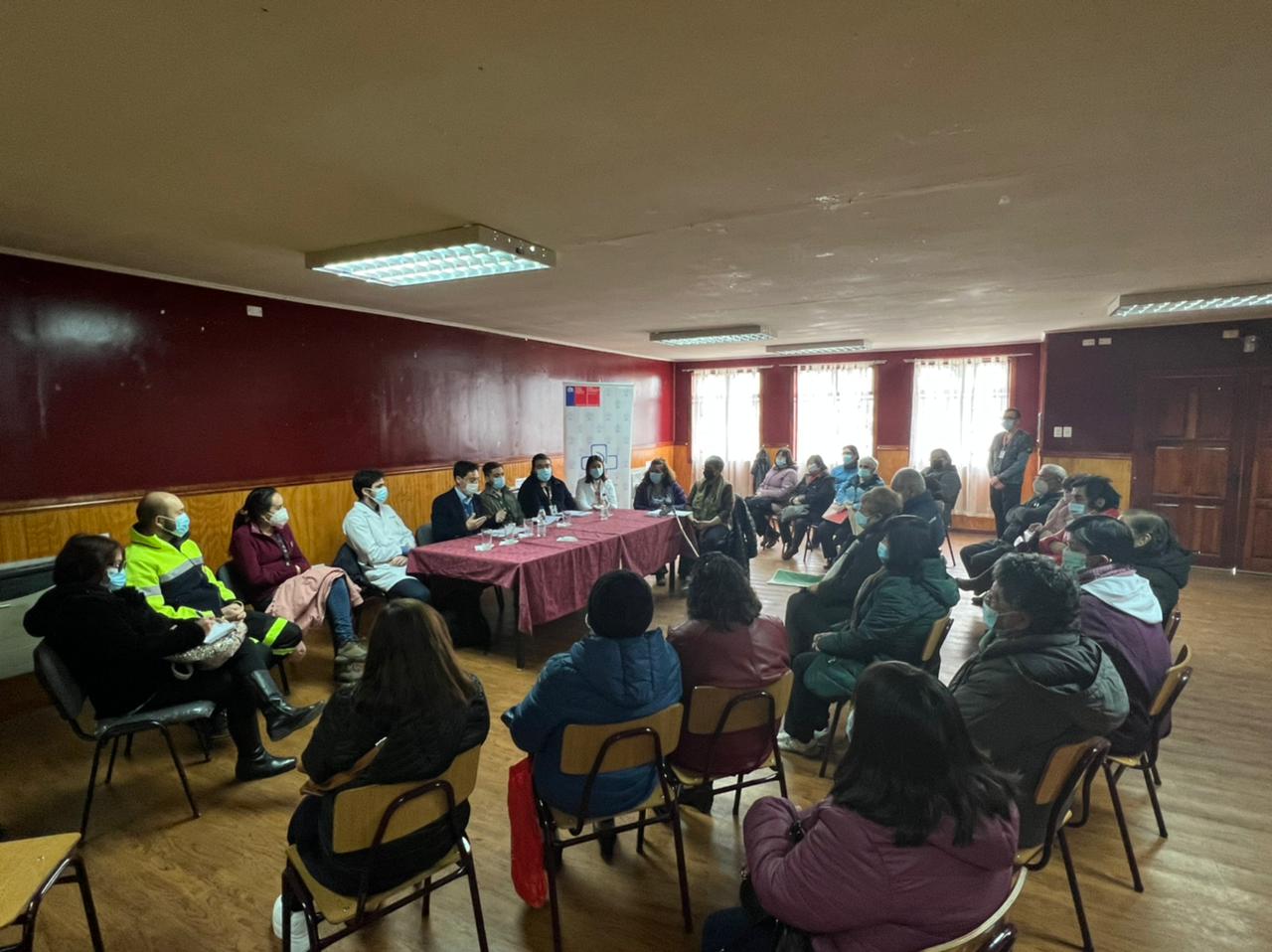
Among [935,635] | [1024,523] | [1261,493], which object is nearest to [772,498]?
[1024,523]

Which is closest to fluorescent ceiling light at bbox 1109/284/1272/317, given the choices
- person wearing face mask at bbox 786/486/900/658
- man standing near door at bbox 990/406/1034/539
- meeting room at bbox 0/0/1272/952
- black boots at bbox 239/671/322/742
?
meeting room at bbox 0/0/1272/952

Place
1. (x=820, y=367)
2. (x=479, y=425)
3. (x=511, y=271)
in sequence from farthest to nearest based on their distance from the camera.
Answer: (x=820, y=367)
(x=479, y=425)
(x=511, y=271)

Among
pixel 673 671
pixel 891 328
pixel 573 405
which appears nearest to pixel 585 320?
pixel 573 405

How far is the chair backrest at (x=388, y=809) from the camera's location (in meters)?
1.50

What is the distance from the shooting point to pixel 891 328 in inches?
273

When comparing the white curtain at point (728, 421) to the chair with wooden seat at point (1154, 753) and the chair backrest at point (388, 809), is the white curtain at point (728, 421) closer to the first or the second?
the chair with wooden seat at point (1154, 753)

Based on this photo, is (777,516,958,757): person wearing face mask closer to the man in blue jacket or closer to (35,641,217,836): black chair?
the man in blue jacket

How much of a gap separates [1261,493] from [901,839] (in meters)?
7.49

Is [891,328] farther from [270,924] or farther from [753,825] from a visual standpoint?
[270,924]

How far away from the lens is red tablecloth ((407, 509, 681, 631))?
3.91 m

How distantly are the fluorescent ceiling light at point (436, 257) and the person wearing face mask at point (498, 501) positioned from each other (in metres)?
1.63

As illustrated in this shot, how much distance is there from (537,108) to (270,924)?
8.32 ft

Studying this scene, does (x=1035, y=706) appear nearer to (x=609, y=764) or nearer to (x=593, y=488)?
(x=609, y=764)

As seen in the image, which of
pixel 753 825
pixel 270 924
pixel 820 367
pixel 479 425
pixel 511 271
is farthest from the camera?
pixel 820 367
